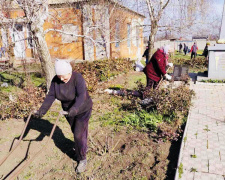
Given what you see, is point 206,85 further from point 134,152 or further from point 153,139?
point 134,152

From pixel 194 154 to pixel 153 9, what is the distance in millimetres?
9709

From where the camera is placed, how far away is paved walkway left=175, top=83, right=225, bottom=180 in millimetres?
3156

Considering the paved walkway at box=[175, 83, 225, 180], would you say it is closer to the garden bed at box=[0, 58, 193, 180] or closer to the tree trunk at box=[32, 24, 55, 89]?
the garden bed at box=[0, 58, 193, 180]

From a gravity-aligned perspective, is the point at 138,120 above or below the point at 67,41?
below

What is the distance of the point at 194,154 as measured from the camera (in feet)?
11.9

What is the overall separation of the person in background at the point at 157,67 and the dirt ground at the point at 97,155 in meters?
2.05

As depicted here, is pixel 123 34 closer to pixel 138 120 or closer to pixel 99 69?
pixel 99 69

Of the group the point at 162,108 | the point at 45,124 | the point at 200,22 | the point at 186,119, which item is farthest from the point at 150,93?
the point at 200,22

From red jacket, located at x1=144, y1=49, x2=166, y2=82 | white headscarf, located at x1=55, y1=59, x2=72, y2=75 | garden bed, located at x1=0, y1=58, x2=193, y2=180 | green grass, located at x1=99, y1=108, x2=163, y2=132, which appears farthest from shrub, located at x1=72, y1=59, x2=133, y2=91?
white headscarf, located at x1=55, y1=59, x2=72, y2=75

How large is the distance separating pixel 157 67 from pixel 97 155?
127 inches

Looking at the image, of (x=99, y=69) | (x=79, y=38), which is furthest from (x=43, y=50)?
(x=79, y=38)

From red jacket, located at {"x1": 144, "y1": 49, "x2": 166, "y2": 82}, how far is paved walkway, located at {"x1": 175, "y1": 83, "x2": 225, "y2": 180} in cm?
130

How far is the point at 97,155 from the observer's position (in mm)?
3795

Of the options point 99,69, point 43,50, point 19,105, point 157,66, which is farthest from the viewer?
point 99,69
